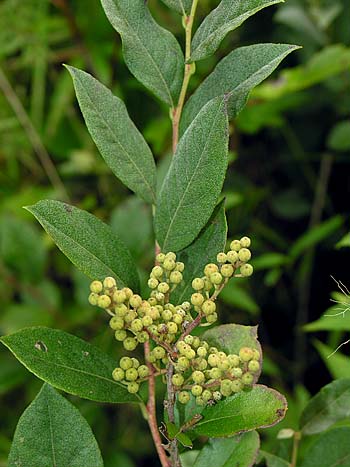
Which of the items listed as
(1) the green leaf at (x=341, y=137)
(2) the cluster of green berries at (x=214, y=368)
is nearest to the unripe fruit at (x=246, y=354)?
(2) the cluster of green berries at (x=214, y=368)

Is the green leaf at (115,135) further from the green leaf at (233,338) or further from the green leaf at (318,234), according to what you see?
the green leaf at (318,234)

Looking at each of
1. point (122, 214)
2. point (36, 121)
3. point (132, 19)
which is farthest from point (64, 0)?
point (132, 19)

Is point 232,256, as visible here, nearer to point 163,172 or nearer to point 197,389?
point 197,389

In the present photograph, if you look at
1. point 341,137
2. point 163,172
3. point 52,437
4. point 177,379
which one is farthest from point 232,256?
point 341,137

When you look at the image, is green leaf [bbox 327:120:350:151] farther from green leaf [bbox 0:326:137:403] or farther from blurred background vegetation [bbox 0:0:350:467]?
green leaf [bbox 0:326:137:403]

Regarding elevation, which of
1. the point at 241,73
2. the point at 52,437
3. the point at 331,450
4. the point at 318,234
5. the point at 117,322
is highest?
the point at 241,73

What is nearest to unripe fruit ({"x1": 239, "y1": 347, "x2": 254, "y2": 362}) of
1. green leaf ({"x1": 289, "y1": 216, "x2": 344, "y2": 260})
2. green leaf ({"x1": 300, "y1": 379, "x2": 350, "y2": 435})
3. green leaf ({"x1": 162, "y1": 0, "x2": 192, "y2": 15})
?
green leaf ({"x1": 300, "y1": 379, "x2": 350, "y2": 435})
